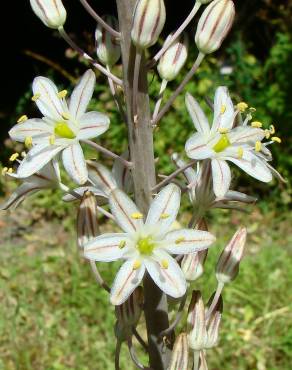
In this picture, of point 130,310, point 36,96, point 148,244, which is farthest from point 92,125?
point 130,310

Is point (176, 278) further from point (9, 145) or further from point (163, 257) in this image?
point (9, 145)

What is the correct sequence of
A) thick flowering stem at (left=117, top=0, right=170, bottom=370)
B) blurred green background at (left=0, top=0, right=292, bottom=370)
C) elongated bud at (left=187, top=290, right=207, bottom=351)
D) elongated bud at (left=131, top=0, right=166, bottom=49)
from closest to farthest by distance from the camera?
elongated bud at (left=131, top=0, right=166, bottom=49) < thick flowering stem at (left=117, top=0, right=170, bottom=370) < elongated bud at (left=187, top=290, right=207, bottom=351) < blurred green background at (left=0, top=0, right=292, bottom=370)

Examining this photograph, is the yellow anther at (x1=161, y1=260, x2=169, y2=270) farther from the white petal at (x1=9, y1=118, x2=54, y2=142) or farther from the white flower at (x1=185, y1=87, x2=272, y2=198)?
the white petal at (x1=9, y1=118, x2=54, y2=142)

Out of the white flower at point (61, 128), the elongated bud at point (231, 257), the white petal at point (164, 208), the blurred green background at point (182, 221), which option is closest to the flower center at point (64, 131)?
the white flower at point (61, 128)

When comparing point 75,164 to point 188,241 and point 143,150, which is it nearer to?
point 143,150

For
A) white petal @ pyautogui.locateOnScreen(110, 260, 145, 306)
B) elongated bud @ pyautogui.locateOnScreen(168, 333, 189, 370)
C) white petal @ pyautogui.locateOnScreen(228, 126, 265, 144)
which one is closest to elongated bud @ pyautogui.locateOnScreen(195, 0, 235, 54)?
white petal @ pyautogui.locateOnScreen(228, 126, 265, 144)

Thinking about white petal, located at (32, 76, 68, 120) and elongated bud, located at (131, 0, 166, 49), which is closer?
elongated bud, located at (131, 0, 166, 49)
